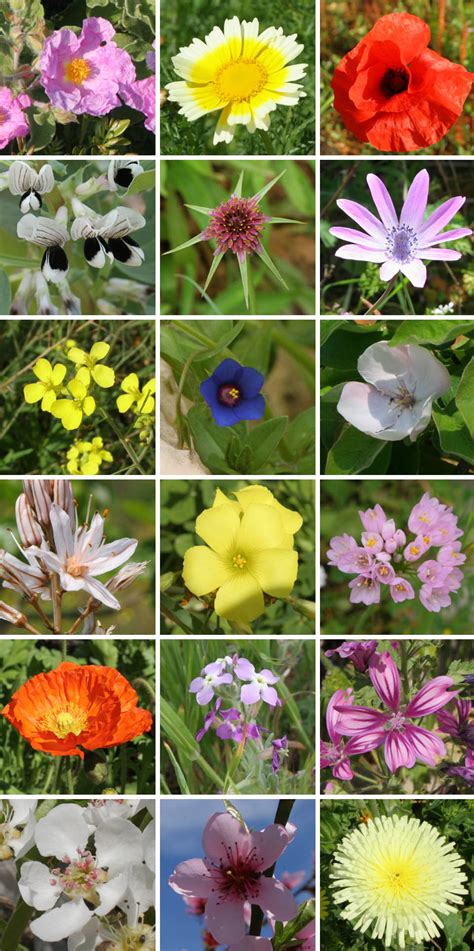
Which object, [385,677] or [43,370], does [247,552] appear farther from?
[43,370]

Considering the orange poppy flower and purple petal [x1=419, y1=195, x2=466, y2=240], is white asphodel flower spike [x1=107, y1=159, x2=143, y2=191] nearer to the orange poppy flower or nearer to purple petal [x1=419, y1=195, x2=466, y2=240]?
purple petal [x1=419, y1=195, x2=466, y2=240]

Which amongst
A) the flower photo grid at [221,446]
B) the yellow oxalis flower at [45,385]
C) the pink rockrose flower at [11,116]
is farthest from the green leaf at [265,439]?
the pink rockrose flower at [11,116]

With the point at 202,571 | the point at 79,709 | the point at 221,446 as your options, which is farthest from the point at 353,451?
the point at 79,709

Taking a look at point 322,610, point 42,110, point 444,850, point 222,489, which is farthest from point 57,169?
point 444,850

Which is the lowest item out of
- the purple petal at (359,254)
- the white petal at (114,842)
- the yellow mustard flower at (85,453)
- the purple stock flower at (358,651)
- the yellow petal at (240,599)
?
the white petal at (114,842)

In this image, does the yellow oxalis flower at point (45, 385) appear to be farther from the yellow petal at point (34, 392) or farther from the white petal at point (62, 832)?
the white petal at point (62, 832)

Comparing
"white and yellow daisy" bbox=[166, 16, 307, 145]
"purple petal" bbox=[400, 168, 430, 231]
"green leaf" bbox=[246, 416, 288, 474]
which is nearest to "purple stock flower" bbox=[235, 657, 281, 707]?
"green leaf" bbox=[246, 416, 288, 474]
